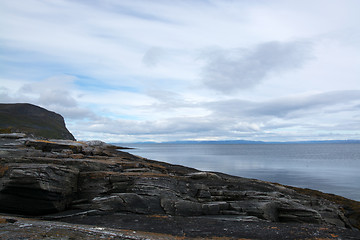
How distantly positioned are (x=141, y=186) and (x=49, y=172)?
723 cm

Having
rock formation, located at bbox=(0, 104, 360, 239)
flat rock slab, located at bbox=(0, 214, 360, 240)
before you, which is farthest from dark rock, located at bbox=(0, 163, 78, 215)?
flat rock slab, located at bbox=(0, 214, 360, 240)

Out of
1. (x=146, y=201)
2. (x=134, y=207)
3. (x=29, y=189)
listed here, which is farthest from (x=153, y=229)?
(x=29, y=189)

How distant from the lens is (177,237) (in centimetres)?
1308

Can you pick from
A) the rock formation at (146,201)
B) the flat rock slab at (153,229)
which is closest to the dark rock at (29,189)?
the rock formation at (146,201)

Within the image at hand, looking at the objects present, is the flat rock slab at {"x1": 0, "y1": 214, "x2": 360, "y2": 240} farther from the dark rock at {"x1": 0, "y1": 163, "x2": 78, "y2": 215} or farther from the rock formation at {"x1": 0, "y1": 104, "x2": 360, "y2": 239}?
the dark rock at {"x1": 0, "y1": 163, "x2": 78, "y2": 215}

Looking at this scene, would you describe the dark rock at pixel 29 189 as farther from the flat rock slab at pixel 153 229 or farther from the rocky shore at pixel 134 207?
the flat rock slab at pixel 153 229

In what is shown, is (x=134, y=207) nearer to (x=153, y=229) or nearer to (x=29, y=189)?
(x=153, y=229)

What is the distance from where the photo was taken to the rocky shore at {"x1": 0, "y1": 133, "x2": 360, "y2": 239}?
535 inches

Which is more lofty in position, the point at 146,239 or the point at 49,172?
the point at 49,172

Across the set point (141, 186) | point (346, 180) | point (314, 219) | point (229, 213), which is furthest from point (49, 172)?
point (346, 180)

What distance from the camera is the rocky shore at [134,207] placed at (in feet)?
44.6

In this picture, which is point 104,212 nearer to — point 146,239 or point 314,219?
point 146,239

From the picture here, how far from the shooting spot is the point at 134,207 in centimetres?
1892

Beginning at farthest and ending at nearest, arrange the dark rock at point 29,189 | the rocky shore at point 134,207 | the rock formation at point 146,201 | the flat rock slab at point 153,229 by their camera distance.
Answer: the dark rock at point 29,189, the rock formation at point 146,201, the rocky shore at point 134,207, the flat rock slab at point 153,229
